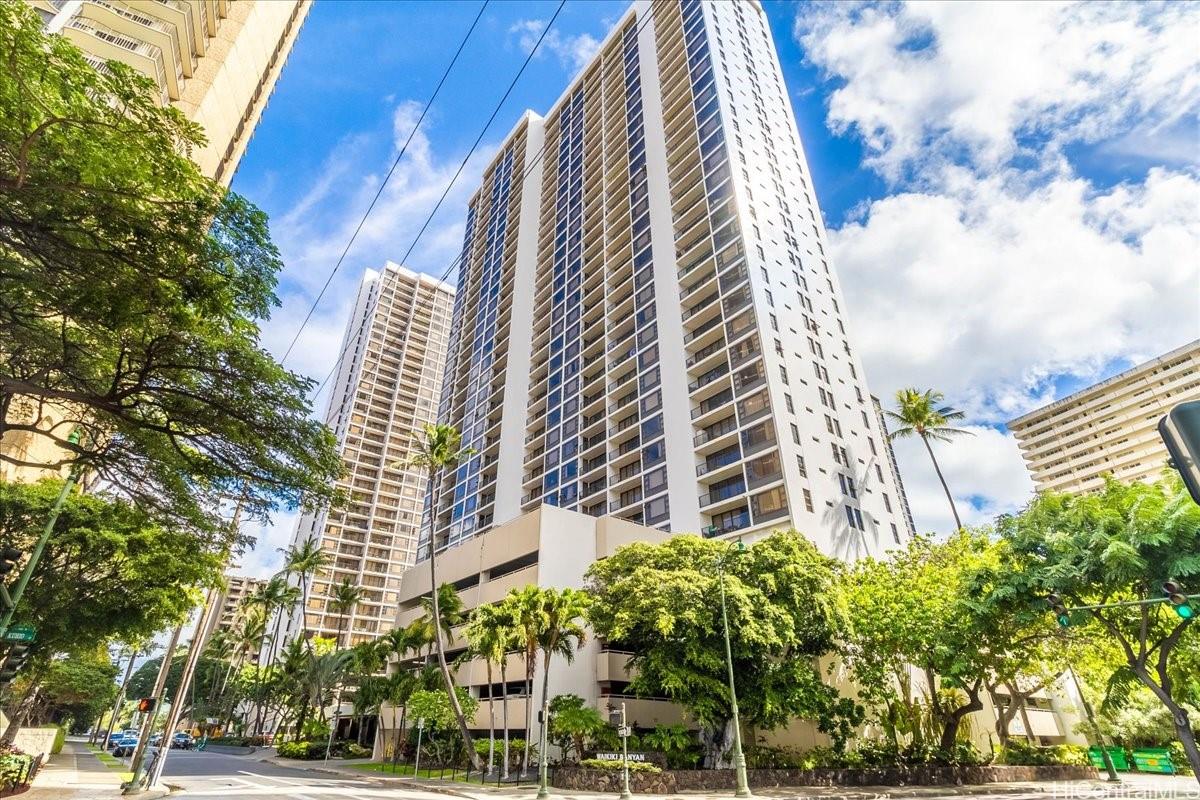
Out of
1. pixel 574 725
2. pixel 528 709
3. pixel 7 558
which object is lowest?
pixel 574 725

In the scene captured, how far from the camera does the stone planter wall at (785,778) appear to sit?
23484 millimetres

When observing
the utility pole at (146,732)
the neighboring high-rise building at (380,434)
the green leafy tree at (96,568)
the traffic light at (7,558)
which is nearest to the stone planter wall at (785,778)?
the utility pole at (146,732)

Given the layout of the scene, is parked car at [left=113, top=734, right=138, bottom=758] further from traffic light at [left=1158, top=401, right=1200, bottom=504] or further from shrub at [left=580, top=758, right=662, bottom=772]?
traffic light at [left=1158, top=401, right=1200, bottom=504]

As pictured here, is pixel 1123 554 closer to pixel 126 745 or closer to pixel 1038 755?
pixel 1038 755

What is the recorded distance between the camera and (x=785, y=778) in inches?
1009

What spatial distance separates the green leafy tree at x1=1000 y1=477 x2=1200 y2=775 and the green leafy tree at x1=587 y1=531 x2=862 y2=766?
9427 millimetres

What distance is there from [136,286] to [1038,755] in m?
47.4

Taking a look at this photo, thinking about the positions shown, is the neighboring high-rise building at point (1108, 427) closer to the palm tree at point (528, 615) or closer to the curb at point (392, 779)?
the palm tree at point (528, 615)

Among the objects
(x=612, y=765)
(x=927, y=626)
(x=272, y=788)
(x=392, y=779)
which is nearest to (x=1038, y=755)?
(x=927, y=626)

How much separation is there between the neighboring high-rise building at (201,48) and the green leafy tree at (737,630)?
29.0m

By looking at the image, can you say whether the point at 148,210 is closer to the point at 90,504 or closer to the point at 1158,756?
the point at 90,504

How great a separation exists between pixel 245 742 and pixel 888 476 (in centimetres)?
7278

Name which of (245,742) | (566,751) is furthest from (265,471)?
(245,742)

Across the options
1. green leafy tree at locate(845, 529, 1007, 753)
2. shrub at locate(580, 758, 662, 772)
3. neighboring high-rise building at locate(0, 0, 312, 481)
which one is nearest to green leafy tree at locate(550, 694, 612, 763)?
shrub at locate(580, 758, 662, 772)
